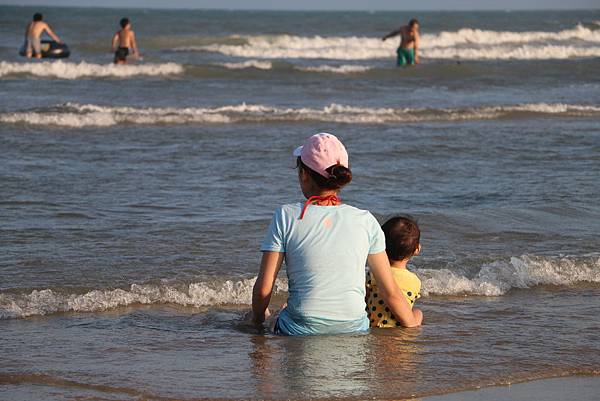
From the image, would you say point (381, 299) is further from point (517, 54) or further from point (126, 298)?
point (517, 54)

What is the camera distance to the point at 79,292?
6.14 m

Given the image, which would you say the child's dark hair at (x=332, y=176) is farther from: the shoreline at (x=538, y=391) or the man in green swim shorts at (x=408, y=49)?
the man in green swim shorts at (x=408, y=49)

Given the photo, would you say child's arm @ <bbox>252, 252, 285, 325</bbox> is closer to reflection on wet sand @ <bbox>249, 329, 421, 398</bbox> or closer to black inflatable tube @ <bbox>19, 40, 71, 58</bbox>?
reflection on wet sand @ <bbox>249, 329, 421, 398</bbox>

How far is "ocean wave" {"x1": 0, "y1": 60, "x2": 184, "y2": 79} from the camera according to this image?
79.4 ft

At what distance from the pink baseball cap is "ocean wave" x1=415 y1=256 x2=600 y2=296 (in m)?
2.02

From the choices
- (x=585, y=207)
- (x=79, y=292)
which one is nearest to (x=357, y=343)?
(x=79, y=292)

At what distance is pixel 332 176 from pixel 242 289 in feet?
5.98

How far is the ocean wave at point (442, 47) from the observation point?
3709 cm

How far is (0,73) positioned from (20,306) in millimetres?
19235

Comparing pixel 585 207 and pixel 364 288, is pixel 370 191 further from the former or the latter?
pixel 364 288

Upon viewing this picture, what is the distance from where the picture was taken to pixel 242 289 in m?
6.29

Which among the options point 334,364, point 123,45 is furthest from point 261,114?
point 334,364

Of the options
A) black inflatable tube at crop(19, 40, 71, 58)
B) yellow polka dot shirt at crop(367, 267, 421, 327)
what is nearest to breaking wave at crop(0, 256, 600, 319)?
yellow polka dot shirt at crop(367, 267, 421, 327)

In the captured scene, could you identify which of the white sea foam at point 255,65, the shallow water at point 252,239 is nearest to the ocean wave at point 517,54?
the white sea foam at point 255,65
